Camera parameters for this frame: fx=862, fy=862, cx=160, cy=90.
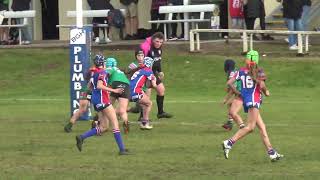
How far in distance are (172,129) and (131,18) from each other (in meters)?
16.0

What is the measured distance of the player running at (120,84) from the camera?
14.3m

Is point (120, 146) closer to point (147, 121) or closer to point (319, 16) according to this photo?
point (147, 121)

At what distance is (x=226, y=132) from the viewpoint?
50.1 feet

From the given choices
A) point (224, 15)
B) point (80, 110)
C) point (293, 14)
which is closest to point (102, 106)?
point (80, 110)

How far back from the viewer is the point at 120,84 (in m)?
14.4

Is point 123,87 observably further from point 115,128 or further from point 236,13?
point 236,13

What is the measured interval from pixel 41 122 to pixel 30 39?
15393 mm

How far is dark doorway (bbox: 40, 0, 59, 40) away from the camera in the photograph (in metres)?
34.8

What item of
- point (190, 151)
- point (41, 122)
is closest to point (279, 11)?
point (41, 122)

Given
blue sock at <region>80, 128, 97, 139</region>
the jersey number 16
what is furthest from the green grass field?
the jersey number 16

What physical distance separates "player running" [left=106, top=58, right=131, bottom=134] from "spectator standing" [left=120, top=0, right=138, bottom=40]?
1597 cm

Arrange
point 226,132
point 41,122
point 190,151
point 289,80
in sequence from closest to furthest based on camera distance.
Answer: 1. point 190,151
2. point 226,132
3. point 41,122
4. point 289,80

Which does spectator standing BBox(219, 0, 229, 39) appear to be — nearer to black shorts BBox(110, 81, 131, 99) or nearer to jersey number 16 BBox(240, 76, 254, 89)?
black shorts BBox(110, 81, 131, 99)

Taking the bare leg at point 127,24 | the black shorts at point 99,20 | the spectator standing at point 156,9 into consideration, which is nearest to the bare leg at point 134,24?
the bare leg at point 127,24
